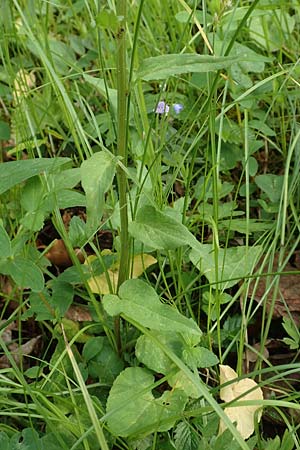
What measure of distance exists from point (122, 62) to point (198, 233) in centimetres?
56

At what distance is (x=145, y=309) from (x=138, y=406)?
0.50 feet

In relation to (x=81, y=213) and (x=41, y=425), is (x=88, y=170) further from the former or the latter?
(x=81, y=213)

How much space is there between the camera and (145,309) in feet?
3.24

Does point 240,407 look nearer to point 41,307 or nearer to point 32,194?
point 41,307

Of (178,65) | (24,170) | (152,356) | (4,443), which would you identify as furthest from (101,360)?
(178,65)

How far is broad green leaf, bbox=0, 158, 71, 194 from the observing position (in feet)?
3.43

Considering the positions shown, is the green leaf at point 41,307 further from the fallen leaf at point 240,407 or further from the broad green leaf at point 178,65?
the broad green leaf at point 178,65

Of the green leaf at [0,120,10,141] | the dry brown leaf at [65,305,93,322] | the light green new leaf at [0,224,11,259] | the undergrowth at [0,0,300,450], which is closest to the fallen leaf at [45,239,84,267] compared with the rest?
the undergrowth at [0,0,300,450]

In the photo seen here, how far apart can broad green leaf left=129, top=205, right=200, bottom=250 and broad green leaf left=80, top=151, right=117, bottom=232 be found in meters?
0.12

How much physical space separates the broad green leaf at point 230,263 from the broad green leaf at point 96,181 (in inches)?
13.6

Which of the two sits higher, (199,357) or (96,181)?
(96,181)

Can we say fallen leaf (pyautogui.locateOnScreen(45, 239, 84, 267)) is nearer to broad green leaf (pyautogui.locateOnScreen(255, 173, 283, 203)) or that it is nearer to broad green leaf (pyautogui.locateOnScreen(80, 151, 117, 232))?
broad green leaf (pyautogui.locateOnScreen(255, 173, 283, 203))

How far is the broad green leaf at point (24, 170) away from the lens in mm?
1046

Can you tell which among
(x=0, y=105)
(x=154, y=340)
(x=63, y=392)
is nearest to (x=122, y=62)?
(x=154, y=340)
